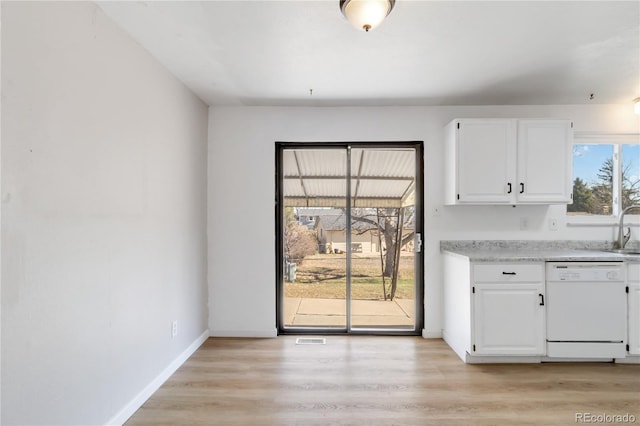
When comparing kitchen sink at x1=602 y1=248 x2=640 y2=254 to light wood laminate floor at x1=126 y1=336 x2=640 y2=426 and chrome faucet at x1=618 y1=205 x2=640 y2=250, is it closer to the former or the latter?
chrome faucet at x1=618 y1=205 x2=640 y2=250

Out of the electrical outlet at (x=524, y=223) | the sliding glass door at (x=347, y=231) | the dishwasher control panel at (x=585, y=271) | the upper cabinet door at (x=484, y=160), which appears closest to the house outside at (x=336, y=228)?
the sliding glass door at (x=347, y=231)

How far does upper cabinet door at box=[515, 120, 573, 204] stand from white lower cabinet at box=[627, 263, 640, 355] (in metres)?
0.77

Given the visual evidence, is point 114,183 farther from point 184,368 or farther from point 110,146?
point 184,368

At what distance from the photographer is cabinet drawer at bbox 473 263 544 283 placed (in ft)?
9.04

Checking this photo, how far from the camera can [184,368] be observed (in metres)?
2.68

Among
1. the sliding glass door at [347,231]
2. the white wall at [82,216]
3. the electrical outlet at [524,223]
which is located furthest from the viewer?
the sliding glass door at [347,231]

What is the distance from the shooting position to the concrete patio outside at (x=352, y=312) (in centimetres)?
356

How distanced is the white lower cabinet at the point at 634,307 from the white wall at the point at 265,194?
107cm

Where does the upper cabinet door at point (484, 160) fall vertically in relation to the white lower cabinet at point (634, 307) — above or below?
above

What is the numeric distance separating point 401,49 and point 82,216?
7.06ft

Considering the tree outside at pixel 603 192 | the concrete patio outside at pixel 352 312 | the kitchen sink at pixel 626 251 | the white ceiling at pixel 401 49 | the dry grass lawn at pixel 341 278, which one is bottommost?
the concrete patio outside at pixel 352 312

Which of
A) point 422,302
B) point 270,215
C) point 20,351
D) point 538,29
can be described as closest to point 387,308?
point 422,302

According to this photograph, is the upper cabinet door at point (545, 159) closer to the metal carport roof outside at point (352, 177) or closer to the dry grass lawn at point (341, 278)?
the metal carport roof outside at point (352, 177)

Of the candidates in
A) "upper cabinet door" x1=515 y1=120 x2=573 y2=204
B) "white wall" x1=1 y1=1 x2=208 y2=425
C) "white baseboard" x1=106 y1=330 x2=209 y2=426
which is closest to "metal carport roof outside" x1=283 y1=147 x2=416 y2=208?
"upper cabinet door" x1=515 y1=120 x2=573 y2=204
